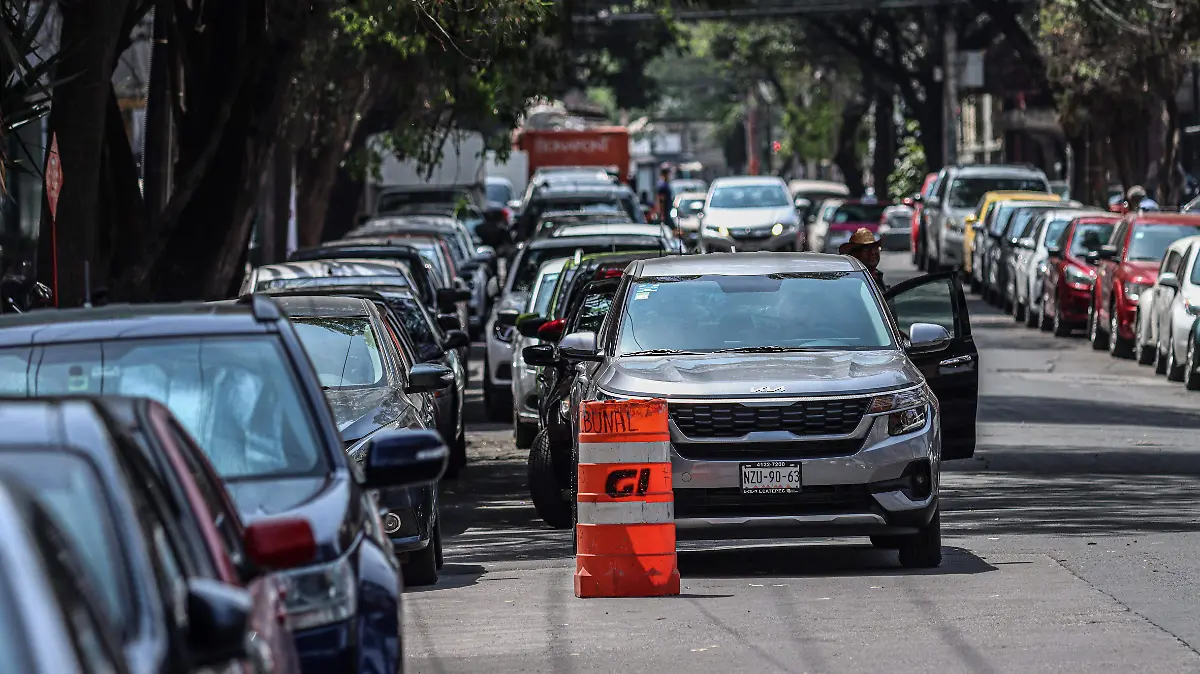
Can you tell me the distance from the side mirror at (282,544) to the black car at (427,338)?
820cm

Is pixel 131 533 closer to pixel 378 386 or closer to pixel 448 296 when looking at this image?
pixel 378 386

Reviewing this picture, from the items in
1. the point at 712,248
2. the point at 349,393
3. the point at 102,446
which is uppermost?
the point at 102,446

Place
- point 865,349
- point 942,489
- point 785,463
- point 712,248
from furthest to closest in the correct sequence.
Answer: point 712,248 → point 942,489 → point 865,349 → point 785,463

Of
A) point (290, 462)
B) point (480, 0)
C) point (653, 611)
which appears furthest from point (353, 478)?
point (480, 0)

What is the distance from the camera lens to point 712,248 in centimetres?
4284

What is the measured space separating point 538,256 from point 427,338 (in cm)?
650

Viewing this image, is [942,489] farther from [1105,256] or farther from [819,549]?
[1105,256]

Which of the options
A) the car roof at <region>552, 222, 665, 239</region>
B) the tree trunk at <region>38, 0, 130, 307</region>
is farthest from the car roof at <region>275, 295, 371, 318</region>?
the car roof at <region>552, 222, 665, 239</region>

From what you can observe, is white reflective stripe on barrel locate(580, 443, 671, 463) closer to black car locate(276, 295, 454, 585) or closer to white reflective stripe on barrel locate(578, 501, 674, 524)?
white reflective stripe on barrel locate(578, 501, 674, 524)

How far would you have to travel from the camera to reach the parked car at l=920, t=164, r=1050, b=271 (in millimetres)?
42844

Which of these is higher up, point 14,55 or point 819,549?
point 14,55

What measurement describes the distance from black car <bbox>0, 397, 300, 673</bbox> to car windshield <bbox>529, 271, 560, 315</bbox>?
50.0 ft

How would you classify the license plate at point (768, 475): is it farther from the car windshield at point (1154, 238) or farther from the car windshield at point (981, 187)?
the car windshield at point (981, 187)

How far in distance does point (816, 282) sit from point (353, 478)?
596 cm
